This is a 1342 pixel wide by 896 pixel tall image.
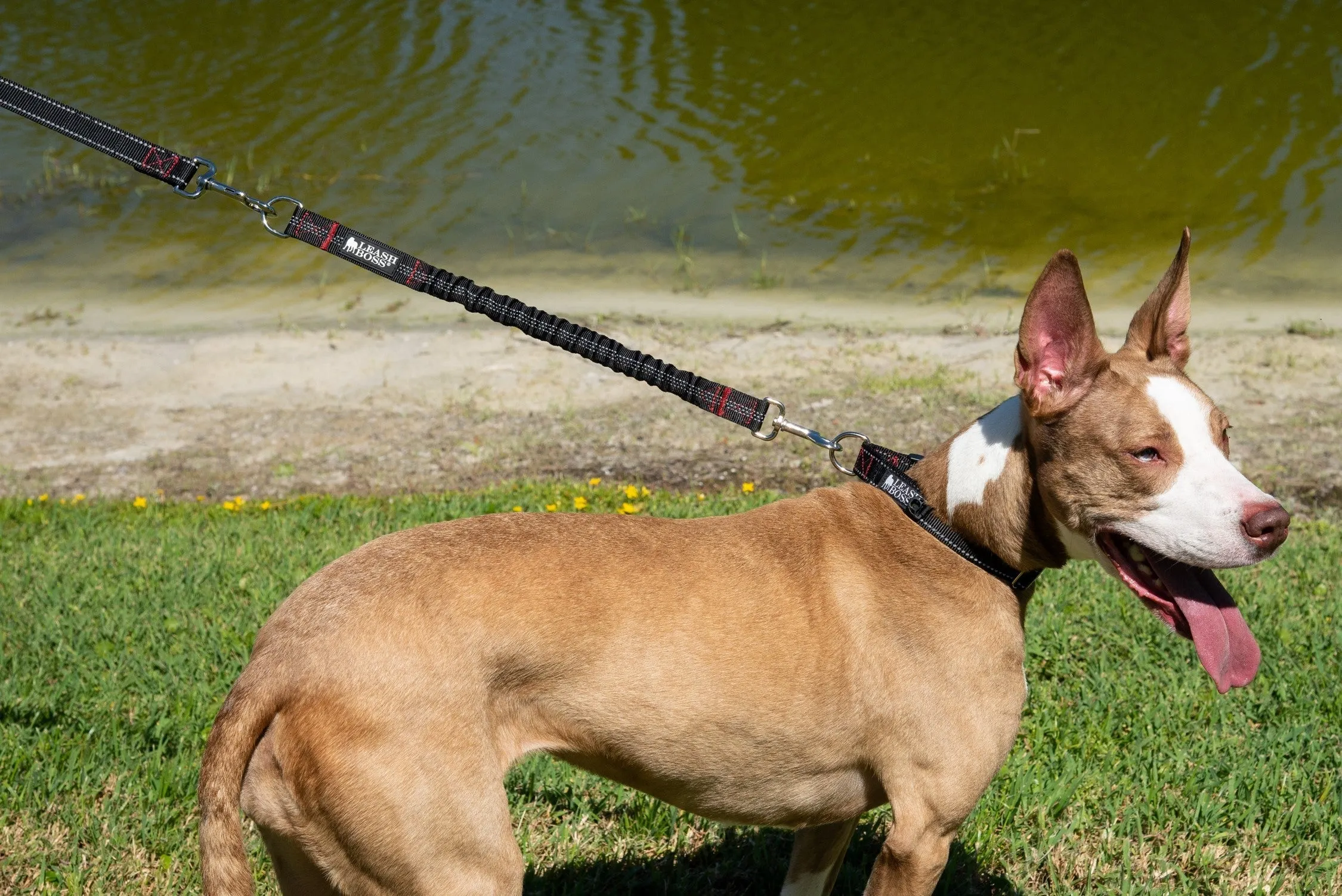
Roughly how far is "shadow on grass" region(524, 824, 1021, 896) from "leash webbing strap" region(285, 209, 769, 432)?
1.53m

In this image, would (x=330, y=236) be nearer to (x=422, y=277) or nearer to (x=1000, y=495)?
(x=422, y=277)

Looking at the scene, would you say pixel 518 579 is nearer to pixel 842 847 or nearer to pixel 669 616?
pixel 669 616

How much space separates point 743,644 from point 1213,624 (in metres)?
1.16

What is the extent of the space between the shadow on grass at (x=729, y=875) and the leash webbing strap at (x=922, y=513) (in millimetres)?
1196

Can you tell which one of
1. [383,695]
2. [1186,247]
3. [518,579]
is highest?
[1186,247]

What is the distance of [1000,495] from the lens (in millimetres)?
3338

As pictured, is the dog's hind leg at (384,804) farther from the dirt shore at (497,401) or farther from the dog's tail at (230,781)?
the dirt shore at (497,401)

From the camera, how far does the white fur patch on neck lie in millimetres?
3379

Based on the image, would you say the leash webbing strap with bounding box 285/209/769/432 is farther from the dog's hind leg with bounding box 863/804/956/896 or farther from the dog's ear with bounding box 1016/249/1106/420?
the dog's hind leg with bounding box 863/804/956/896

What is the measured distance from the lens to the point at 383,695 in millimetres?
2736

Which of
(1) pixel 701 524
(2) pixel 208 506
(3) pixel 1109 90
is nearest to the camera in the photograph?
(1) pixel 701 524

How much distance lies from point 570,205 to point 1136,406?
39.7 feet

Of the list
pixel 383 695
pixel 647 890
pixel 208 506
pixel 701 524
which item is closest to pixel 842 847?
pixel 647 890

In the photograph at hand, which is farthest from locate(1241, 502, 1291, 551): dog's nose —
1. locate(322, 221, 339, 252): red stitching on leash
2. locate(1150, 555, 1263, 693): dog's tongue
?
locate(322, 221, 339, 252): red stitching on leash
